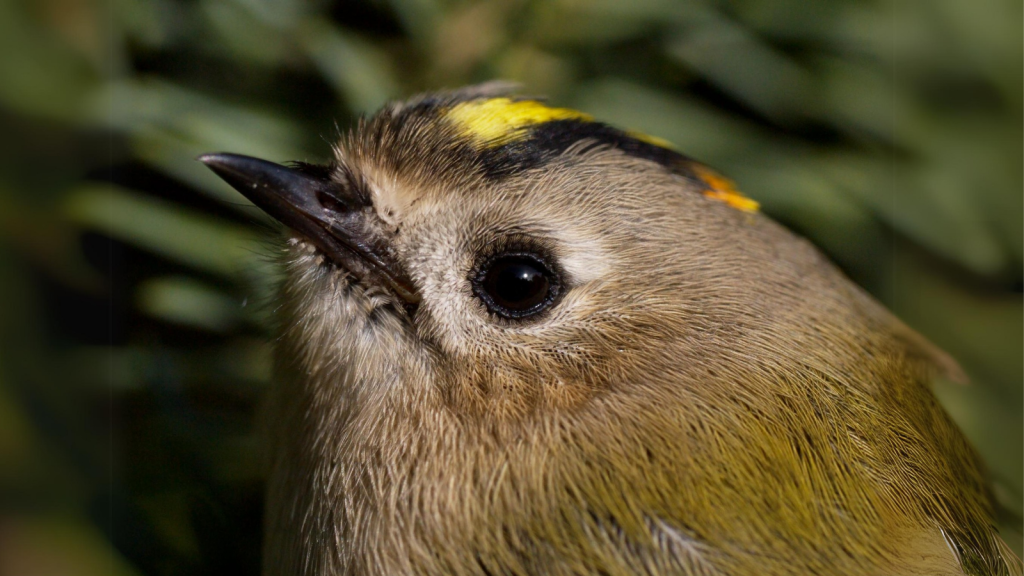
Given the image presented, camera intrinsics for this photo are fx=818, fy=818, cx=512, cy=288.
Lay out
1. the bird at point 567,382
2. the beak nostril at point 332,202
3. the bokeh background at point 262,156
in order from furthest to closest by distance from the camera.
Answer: the bokeh background at point 262,156
the beak nostril at point 332,202
the bird at point 567,382

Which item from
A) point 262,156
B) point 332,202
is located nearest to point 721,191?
point 332,202

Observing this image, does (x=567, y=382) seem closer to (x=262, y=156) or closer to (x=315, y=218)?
(x=315, y=218)

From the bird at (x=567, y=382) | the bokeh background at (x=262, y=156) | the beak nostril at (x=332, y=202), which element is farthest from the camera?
the bokeh background at (x=262, y=156)

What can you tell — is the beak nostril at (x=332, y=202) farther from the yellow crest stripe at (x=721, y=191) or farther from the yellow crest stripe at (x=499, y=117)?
the yellow crest stripe at (x=721, y=191)

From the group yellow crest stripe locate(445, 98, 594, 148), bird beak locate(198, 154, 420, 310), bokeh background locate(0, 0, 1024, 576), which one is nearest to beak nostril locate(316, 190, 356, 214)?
bird beak locate(198, 154, 420, 310)

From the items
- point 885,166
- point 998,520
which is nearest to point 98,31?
point 885,166

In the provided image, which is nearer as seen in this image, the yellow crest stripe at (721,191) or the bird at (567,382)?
the bird at (567,382)

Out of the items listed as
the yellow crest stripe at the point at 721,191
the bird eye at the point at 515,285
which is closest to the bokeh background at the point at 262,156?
the yellow crest stripe at the point at 721,191
